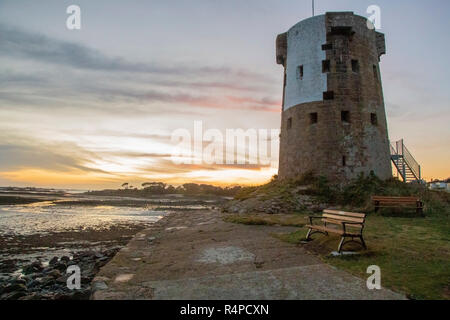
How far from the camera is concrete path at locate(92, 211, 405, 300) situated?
409 centimetres

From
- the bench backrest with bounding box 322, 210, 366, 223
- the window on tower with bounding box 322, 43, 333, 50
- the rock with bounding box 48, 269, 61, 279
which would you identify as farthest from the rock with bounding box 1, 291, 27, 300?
the window on tower with bounding box 322, 43, 333, 50

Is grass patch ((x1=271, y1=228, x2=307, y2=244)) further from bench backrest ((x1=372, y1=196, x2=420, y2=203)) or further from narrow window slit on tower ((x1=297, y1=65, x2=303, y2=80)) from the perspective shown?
narrow window slit on tower ((x1=297, y1=65, x2=303, y2=80))

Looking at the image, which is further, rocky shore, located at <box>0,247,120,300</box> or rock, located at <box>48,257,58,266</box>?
rock, located at <box>48,257,58,266</box>

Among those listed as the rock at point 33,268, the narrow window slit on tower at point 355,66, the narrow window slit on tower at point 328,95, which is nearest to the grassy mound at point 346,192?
the narrow window slit on tower at point 328,95

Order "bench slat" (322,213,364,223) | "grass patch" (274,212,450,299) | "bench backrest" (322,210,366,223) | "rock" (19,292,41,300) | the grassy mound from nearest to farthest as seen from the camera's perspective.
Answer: "grass patch" (274,212,450,299)
"rock" (19,292,41,300)
"bench backrest" (322,210,366,223)
"bench slat" (322,213,364,223)
the grassy mound

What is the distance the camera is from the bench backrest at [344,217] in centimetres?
671

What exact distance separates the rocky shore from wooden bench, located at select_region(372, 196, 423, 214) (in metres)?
11.8

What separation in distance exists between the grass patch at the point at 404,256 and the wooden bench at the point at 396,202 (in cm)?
326

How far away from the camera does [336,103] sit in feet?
58.5

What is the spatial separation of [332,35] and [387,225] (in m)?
13.1

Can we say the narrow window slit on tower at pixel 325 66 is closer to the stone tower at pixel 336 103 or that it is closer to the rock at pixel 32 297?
the stone tower at pixel 336 103

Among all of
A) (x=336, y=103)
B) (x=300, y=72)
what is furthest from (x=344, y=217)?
(x=300, y=72)
